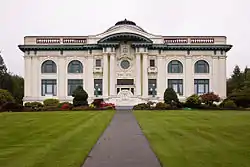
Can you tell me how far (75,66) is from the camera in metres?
66.6

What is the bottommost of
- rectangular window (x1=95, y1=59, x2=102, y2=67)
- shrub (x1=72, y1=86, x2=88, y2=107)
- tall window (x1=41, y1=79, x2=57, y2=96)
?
shrub (x1=72, y1=86, x2=88, y2=107)

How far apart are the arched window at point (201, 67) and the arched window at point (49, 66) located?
26.2m

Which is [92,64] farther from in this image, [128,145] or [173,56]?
[128,145]

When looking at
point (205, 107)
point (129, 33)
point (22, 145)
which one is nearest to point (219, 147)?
point (22, 145)

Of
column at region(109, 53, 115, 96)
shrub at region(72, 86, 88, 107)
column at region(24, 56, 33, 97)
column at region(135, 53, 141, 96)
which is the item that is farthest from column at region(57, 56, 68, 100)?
shrub at region(72, 86, 88, 107)

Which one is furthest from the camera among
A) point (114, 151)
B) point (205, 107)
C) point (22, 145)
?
point (205, 107)

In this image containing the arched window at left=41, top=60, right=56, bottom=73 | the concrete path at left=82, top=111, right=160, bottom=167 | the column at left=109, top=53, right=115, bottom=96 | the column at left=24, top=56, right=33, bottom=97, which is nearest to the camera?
the concrete path at left=82, top=111, right=160, bottom=167

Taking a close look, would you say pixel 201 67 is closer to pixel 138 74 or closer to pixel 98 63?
pixel 138 74

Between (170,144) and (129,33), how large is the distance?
50.8m

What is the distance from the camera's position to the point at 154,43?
65.0m

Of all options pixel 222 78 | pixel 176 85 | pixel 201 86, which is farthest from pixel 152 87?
pixel 222 78

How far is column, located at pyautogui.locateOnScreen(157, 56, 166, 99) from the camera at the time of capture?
214ft

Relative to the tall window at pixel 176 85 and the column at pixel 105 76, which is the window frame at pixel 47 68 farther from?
the tall window at pixel 176 85

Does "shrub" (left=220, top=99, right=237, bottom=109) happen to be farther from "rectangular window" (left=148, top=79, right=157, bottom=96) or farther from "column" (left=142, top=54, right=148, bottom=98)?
"column" (left=142, top=54, right=148, bottom=98)
